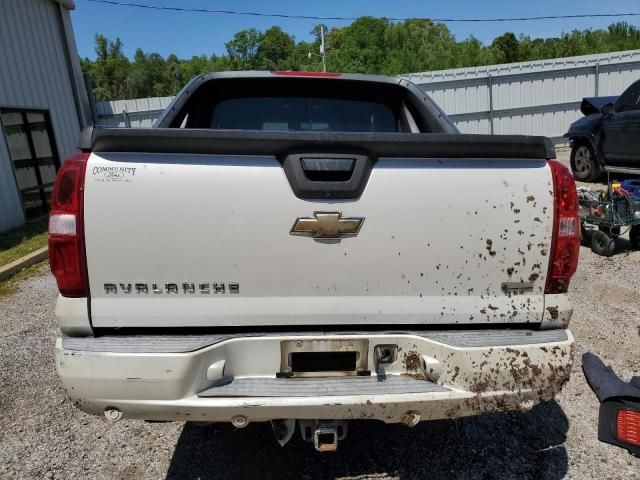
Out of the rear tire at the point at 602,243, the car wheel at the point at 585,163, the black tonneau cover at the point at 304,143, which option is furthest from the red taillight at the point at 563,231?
the car wheel at the point at 585,163

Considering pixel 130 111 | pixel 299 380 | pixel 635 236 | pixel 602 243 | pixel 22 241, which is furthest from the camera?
pixel 130 111

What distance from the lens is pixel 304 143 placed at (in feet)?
6.05

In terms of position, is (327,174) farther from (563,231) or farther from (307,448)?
(307,448)

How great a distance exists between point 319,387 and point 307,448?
38.0 inches

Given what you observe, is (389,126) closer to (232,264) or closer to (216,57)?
(232,264)

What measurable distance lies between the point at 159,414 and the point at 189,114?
6.83 ft

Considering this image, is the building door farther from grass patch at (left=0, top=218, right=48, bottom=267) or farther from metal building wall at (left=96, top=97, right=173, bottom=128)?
metal building wall at (left=96, top=97, right=173, bottom=128)

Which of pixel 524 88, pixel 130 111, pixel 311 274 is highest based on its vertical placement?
pixel 130 111

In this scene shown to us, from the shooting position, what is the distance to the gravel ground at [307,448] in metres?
2.43

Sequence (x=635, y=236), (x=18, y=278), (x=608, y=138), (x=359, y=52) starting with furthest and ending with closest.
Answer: (x=359, y=52) → (x=608, y=138) → (x=18, y=278) → (x=635, y=236)

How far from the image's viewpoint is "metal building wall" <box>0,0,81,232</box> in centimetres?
865

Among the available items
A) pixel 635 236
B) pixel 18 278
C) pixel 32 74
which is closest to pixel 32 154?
pixel 32 74

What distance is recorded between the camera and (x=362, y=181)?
1846 mm

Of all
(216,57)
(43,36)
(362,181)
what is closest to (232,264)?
(362,181)
